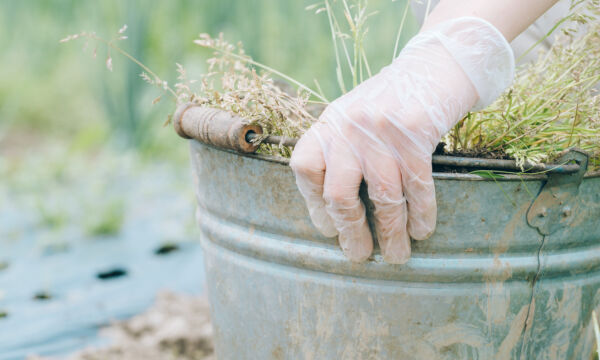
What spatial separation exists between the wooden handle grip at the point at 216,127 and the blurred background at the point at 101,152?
4.29 ft

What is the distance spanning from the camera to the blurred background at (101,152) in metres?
2.41

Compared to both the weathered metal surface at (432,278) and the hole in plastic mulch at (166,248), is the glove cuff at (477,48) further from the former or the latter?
the hole in plastic mulch at (166,248)

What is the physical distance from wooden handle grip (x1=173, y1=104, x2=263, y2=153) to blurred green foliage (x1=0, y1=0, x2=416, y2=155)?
6.66 feet

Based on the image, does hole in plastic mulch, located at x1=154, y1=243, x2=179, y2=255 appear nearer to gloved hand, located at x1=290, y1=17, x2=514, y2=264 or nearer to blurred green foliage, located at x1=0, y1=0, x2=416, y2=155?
blurred green foliage, located at x1=0, y1=0, x2=416, y2=155

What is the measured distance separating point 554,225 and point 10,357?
1.86 m

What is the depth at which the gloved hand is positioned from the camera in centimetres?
96

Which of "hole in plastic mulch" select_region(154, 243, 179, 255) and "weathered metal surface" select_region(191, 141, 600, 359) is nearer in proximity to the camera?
"weathered metal surface" select_region(191, 141, 600, 359)

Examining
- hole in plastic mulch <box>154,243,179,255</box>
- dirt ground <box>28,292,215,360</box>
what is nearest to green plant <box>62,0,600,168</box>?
dirt ground <box>28,292,215,360</box>

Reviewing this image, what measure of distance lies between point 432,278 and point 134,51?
2.73 metres

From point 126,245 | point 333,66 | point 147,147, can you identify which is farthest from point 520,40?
point 147,147

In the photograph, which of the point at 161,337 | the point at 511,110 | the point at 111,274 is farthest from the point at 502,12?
the point at 111,274

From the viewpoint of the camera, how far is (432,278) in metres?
1.04

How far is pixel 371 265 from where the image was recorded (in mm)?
1042

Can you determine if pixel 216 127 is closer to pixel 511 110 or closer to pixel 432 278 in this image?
pixel 432 278
